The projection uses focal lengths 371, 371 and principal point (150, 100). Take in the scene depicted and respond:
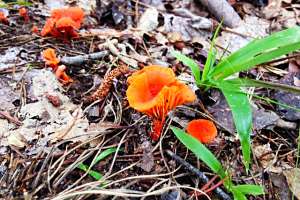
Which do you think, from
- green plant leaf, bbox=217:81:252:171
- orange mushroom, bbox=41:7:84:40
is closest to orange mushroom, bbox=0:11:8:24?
orange mushroom, bbox=41:7:84:40

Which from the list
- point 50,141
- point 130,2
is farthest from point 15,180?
point 130,2

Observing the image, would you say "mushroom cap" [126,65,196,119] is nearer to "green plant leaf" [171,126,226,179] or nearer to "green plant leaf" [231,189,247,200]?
"green plant leaf" [171,126,226,179]

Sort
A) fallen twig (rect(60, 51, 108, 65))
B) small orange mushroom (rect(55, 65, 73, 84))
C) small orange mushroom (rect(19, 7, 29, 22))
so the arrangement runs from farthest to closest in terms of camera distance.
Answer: small orange mushroom (rect(19, 7, 29, 22))
fallen twig (rect(60, 51, 108, 65))
small orange mushroom (rect(55, 65, 73, 84))

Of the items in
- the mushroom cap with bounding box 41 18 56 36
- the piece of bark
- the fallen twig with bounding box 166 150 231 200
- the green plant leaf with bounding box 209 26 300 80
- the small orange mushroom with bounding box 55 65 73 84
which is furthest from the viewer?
the piece of bark

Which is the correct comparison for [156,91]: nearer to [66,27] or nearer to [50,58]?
[50,58]

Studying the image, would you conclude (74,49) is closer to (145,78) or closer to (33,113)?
(33,113)
